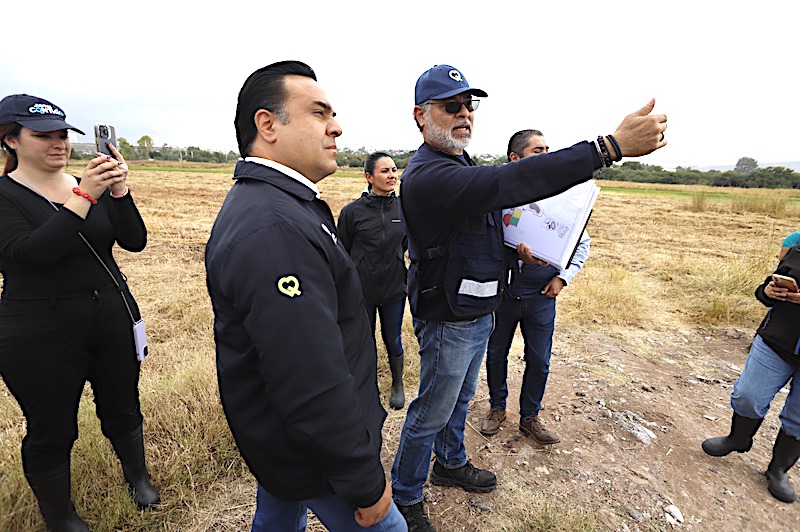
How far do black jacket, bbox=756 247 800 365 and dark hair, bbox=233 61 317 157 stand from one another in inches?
121

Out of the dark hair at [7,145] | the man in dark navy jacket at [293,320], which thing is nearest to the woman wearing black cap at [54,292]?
the dark hair at [7,145]

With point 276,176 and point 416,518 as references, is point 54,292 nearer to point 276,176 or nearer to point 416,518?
point 276,176

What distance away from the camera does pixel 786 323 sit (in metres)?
2.71

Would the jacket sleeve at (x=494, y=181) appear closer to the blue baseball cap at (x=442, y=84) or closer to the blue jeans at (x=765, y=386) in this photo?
the blue baseball cap at (x=442, y=84)

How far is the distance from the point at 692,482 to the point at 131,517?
341 cm

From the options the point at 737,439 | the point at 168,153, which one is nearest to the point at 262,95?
the point at 737,439

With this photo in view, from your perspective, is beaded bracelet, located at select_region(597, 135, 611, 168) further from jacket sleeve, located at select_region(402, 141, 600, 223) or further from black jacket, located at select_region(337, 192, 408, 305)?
black jacket, located at select_region(337, 192, 408, 305)

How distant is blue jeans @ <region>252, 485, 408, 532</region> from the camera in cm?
141

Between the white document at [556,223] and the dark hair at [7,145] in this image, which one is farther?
the white document at [556,223]

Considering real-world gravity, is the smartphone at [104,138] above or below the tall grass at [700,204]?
above

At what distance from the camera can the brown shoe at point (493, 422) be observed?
3223 millimetres

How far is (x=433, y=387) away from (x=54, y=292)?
188 cm

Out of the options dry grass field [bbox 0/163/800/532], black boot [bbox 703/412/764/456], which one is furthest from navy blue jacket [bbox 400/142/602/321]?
black boot [bbox 703/412/764/456]

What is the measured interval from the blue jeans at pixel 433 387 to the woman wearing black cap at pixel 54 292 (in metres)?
1.55
